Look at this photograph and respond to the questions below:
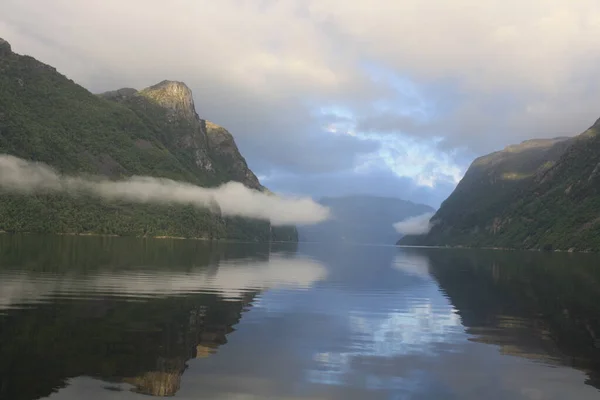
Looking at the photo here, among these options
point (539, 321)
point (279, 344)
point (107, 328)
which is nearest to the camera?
point (107, 328)

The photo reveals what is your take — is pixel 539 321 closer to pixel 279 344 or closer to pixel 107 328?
pixel 279 344

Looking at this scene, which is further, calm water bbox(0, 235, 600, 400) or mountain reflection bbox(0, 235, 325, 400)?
calm water bbox(0, 235, 600, 400)

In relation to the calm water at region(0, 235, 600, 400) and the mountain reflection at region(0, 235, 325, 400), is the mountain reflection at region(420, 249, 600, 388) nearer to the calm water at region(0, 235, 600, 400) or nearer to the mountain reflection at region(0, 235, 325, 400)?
the calm water at region(0, 235, 600, 400)

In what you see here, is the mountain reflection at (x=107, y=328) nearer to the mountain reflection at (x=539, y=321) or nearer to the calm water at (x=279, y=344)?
the calm water at (x=279, y=344)

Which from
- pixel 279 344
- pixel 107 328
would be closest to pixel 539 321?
pixel 279 344

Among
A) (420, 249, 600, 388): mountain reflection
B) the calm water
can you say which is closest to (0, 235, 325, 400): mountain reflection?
the calm water

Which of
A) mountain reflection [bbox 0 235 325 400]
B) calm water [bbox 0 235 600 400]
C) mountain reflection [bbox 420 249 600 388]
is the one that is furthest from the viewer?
mountain reflection [bbox 420 249 600 388]

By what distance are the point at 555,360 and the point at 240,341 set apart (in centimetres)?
1552

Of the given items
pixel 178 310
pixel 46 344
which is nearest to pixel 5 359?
pixel 46 344

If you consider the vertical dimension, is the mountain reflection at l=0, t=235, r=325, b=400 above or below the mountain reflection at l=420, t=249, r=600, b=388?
above

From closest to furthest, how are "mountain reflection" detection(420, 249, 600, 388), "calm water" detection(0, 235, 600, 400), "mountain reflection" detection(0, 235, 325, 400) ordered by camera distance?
"mountain reflection" detection(0, 235, 325, 400)
"calm water" detection(0, 235, 600, 400)
"mountain reflection" detection(420, 249, 600, 388)

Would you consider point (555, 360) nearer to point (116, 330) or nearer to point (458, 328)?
point (458, 328)

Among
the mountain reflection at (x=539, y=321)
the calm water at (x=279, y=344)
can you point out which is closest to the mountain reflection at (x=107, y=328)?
the calm water at (x=279, y=344)

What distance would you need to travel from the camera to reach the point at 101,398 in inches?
597
